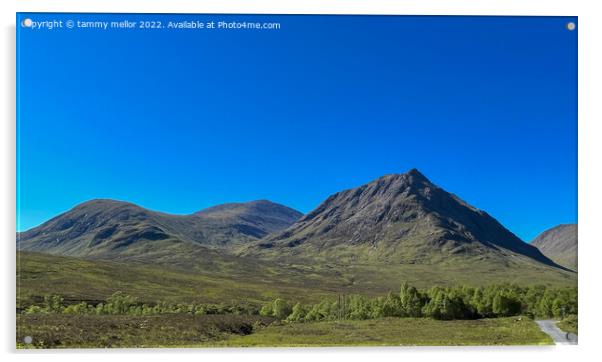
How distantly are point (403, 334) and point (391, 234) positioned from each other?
131172 millimetres

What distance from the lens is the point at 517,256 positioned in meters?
116

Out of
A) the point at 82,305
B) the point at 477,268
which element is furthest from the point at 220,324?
the point at 477,268

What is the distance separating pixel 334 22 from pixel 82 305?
12.1m

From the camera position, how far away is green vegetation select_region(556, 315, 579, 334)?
35.3 feet

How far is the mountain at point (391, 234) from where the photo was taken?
120688 millimetres

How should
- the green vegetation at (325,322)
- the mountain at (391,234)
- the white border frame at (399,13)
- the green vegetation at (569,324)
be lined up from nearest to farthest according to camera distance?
the white border frame at (399,13), the green vegetation at (325,322), the green vegetation at (569,324), the mountain at (391,234)

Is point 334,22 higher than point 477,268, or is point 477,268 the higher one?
point 334,22

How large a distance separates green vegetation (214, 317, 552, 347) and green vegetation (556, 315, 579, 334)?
54cm

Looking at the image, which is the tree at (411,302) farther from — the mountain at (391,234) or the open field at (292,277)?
the mountain at (391,234)

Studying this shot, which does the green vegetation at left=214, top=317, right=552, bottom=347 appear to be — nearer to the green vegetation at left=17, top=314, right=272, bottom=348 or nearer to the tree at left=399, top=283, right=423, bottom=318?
the green vegetation at left=17, top=314, right=272, bottom=348

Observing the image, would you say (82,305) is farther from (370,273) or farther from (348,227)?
(348,227)

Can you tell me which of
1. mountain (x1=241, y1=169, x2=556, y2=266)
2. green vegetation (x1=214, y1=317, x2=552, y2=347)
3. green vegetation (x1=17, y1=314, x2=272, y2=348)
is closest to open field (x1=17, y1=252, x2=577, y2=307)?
mountain (x1=241, y1=169, x2=556, y2=266)

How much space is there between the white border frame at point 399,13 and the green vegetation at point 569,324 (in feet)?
0.51

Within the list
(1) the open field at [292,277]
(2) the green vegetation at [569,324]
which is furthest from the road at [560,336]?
(1) the open field at [292,277]
